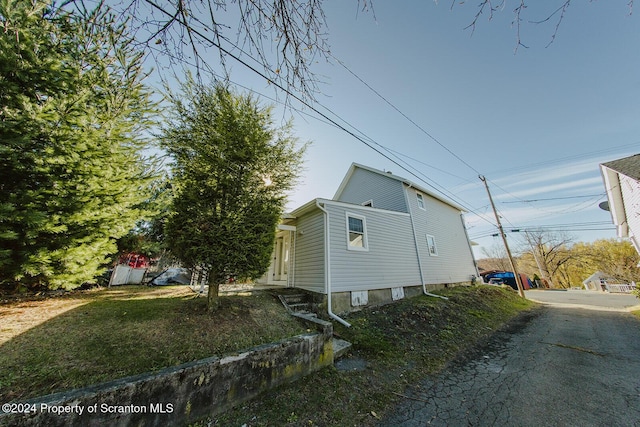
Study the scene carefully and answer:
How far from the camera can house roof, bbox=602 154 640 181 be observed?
9242mm

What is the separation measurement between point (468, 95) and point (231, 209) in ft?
26.8

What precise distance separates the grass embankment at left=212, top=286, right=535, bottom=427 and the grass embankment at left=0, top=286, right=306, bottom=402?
3.30 ft

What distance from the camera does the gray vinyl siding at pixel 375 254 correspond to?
24.0ft

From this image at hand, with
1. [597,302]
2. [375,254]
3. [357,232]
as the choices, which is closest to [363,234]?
[357,232]

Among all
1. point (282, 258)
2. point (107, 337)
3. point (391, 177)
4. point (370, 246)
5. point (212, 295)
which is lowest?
point (107, 337)

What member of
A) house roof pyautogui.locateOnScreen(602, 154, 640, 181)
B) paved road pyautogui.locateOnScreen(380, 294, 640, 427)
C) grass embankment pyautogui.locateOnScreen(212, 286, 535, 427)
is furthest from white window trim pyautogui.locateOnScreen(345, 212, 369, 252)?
house roof pyautogui.locateOnScreen(602, 154, 640, 181)

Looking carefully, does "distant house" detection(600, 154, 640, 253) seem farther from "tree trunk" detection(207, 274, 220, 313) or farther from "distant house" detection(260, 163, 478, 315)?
"tree trunk" detection(207, 274, 220, 313)

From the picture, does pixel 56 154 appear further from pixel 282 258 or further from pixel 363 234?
pixel 363 234

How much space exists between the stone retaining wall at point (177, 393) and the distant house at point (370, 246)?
315 centimetres

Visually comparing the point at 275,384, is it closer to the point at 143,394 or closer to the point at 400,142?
the point at 143,394

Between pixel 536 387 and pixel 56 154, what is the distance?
9.16 metres

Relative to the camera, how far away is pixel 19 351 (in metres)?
2.66

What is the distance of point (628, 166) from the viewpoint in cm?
1017

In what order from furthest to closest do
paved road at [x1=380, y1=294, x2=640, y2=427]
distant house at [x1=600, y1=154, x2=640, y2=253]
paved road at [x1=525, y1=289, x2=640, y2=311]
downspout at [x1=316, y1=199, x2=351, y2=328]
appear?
paved road at [x1=525, y1=289, x2=640, y2=311] < distant house at [x1=600, y1=154, x2=640, y2=253] < downspout at [x1=316, y1=199, x2=351, y2=328] < paved road at [x1=380, y1=294, x2=640, y2=427]
